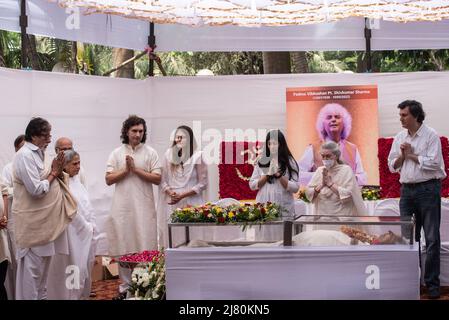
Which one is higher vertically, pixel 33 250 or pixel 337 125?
pixel 337 125

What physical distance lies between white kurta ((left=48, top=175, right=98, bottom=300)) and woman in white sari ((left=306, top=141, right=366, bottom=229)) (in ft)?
6.89

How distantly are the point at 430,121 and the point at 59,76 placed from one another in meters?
4.56

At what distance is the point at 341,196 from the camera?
648cm

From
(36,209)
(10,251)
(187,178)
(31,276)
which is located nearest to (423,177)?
(187,178)

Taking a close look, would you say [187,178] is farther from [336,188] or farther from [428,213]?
[428,213]

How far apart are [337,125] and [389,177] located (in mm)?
1008

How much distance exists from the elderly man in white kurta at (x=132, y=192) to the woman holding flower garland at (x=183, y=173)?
0.62 feet

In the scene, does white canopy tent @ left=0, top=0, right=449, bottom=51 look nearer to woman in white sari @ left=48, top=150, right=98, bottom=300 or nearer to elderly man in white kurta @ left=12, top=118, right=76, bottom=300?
woman in white sari @ left=48, top=150, right=98, bottom=300

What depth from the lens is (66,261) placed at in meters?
6.87

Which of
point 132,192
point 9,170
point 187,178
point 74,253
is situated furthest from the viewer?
point 187,178

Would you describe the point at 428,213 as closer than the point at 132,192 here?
Yes

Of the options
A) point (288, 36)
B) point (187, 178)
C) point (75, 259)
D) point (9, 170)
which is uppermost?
point (288, 36)

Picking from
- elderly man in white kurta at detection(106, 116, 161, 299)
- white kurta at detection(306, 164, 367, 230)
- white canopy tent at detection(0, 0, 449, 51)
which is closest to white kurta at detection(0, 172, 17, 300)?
elderly man in white kurta at detection(106, 116, 161, 299)

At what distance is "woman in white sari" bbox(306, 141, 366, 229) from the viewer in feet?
21.3
